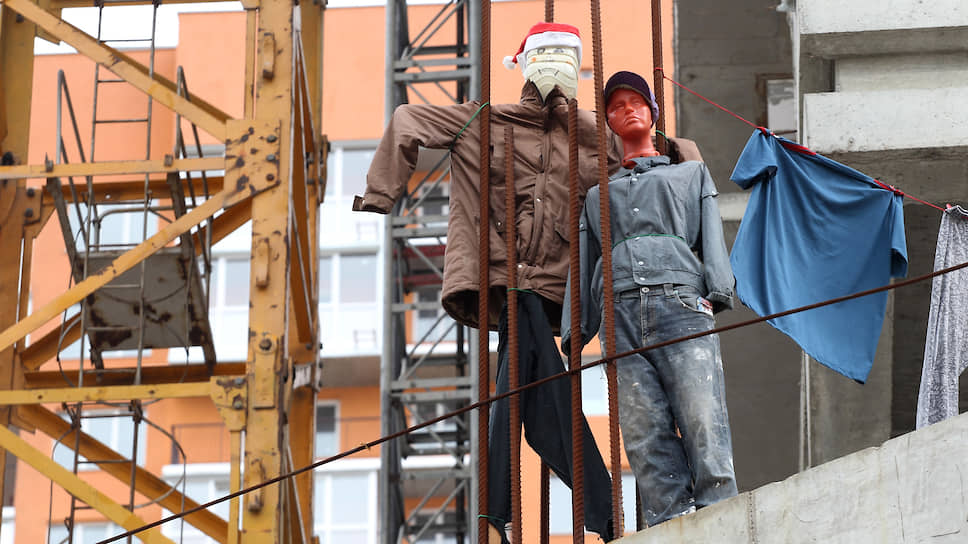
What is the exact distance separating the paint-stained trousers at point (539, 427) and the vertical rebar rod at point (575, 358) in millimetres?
128

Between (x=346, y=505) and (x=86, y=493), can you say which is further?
(x=346, y=505)

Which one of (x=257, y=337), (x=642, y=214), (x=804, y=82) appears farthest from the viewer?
(x=804, y=82)


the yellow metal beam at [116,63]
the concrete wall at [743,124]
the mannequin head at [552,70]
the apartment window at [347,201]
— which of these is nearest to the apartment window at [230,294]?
the apartment window at [347,201]

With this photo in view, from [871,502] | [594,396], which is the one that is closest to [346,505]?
[594,396]

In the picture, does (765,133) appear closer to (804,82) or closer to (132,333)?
(804,82)

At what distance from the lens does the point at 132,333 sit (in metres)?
12.4

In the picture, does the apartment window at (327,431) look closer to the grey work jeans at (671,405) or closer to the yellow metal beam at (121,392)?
the yellow metal beam at (121,392)

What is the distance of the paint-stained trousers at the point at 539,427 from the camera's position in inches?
299

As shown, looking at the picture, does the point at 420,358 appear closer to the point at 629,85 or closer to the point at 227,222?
the point at 227,222

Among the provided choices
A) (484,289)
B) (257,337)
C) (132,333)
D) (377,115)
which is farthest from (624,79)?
(377,115)

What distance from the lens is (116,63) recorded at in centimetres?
1163

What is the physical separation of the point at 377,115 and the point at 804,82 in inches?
1006

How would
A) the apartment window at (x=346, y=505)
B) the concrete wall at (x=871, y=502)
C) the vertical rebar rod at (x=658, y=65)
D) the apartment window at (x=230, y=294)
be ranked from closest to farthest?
the concrete wall at (x=871, y=502), the vertical rebar rod at (x=658, y=65), the apartment window at (x=346, y=505), the apartment window at (x=230, y=294)

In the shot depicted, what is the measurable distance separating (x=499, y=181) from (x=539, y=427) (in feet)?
4.46
